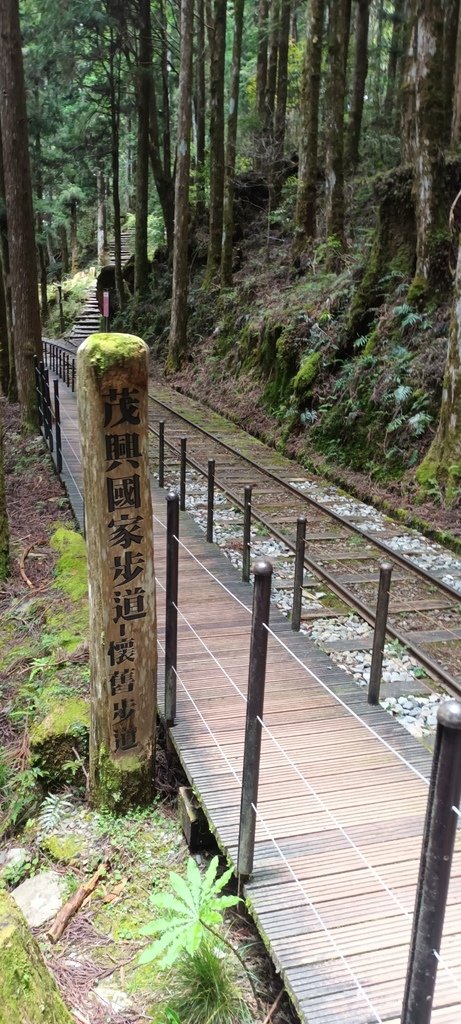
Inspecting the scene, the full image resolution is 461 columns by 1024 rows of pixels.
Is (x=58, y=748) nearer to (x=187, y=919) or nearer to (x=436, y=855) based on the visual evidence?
(x=187, y=919)

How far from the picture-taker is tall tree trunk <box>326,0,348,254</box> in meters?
14.3

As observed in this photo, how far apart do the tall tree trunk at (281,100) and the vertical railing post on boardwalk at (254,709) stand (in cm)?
2128

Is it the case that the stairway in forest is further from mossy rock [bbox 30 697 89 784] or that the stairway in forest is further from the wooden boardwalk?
mossy rock [bbox 30 697 89 784]

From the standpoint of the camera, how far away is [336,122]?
14.7m

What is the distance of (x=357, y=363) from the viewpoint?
11.9 metres

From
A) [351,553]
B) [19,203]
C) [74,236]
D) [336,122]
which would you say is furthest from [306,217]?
[74,236]

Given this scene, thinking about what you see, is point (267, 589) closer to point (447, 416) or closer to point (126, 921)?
point (126, 921)

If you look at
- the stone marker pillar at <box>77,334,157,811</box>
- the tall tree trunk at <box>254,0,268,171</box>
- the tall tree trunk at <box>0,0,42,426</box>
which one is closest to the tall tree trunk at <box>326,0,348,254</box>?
the tall tree trunk at <box>0,0,42,426</box>

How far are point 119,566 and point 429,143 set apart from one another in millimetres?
10303

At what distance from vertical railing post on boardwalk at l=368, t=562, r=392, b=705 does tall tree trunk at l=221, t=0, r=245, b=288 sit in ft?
55.1

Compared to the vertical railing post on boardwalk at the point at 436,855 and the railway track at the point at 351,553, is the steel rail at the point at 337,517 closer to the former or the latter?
the railway track at the point at 351,553

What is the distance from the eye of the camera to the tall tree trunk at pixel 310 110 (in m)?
14.4

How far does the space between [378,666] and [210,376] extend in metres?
14.0

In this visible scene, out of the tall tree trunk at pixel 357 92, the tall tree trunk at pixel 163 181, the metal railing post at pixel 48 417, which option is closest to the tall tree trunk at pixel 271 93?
the tall tree trunk at pixel 357 92
